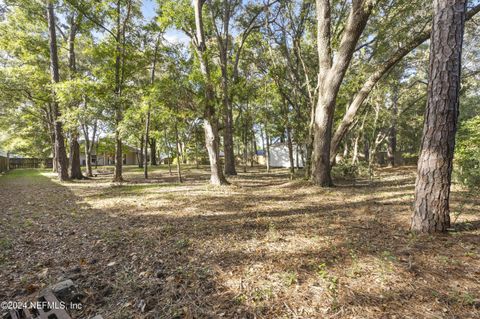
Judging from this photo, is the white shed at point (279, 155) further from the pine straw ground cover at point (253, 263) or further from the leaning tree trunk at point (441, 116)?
the leaning tree trunk at point (441, 116)

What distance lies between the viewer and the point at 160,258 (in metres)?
2.71

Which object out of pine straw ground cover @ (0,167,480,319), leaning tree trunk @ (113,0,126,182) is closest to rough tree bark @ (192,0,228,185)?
leaning tree trunk @ (113,0,126,182)

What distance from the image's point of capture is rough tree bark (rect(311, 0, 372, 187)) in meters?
6.06

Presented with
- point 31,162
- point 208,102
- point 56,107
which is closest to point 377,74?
point 208,102

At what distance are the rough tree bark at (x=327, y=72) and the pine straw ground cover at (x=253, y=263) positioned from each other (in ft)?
9.27

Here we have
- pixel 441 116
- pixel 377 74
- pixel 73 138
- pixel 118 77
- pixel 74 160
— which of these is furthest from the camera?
pixel 74 160

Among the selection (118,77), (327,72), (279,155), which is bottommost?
(279,155)

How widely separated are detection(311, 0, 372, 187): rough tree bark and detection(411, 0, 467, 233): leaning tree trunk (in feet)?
12.0

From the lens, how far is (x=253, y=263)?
8.23 ft

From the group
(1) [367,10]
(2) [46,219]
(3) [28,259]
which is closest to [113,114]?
(2) [46,219]

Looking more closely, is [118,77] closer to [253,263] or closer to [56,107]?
[56,107]

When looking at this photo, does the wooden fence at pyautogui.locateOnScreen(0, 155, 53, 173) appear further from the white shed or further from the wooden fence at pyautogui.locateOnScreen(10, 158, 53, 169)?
the white shed

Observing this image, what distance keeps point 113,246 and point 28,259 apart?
973mm

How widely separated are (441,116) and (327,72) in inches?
190
